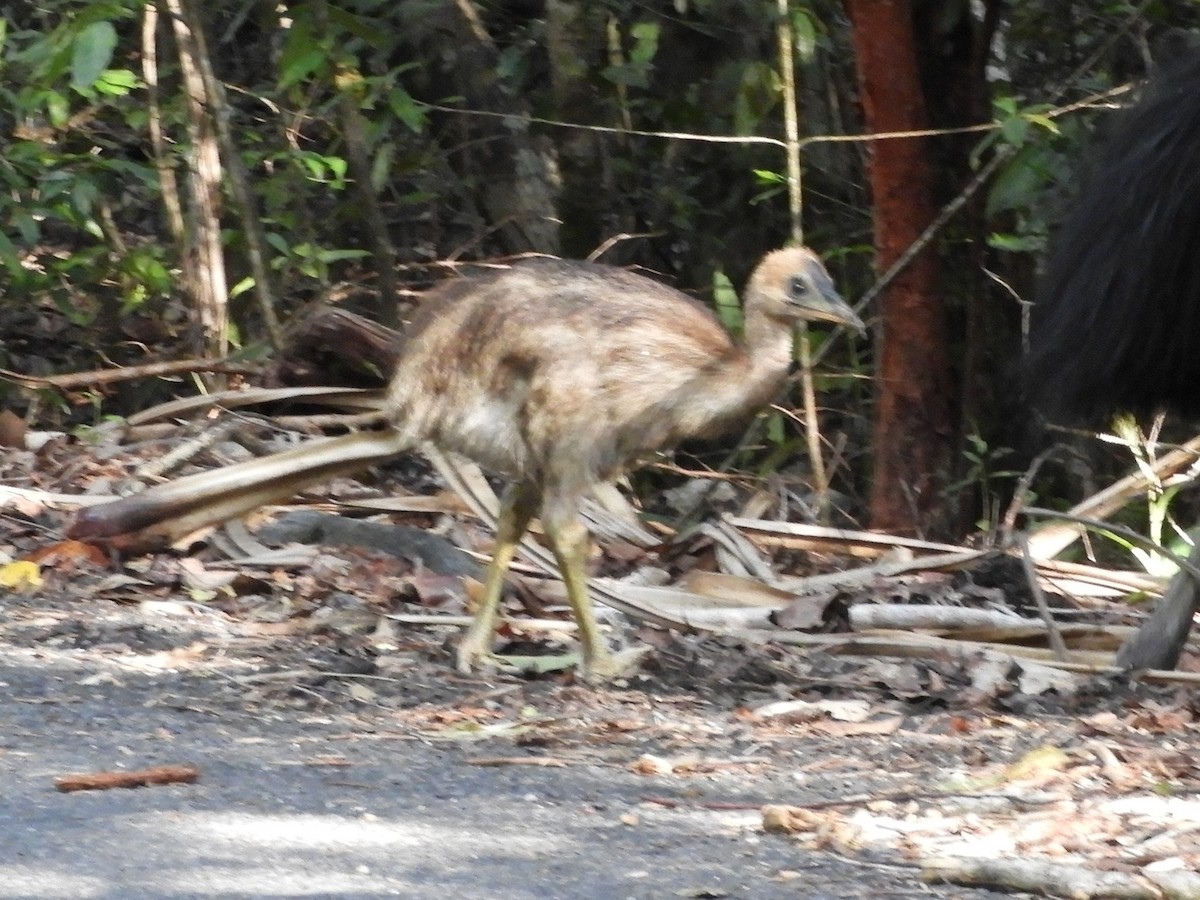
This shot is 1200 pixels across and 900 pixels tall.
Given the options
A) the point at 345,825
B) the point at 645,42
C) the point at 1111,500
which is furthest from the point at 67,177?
the point at 345,825

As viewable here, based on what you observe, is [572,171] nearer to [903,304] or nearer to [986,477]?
[903,304]

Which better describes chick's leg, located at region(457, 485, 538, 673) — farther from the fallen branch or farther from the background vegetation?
the background vegetation

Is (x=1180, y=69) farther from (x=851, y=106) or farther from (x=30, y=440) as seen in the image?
(x=30, y=440)

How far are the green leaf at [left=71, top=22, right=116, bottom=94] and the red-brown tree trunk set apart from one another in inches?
106

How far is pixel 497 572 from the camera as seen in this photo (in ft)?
18.2

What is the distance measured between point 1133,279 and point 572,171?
19.8 feet

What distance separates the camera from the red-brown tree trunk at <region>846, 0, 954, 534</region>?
7086 millimetres

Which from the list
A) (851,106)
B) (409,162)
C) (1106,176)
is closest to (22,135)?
(409,162)

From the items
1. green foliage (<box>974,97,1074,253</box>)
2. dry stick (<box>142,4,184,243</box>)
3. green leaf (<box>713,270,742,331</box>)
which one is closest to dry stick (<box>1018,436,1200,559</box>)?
green foliage (<box>974,97,1074,253</box>)

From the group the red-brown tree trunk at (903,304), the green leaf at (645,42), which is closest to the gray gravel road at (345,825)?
the red-brown tree trunk at (903,304)

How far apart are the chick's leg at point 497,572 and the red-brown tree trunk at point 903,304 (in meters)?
2.18

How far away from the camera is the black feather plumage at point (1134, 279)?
3.83 m

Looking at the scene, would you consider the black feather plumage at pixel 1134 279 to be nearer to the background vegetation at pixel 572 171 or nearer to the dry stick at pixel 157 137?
the background vegetation at pixel 572 171

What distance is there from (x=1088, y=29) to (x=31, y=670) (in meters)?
5.53
